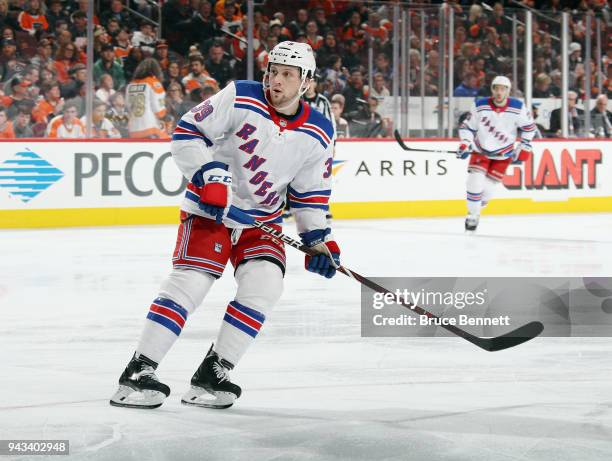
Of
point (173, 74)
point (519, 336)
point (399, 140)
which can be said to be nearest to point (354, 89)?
point (399, 140)

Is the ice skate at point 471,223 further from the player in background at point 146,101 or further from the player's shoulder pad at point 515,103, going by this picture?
the player in background at point 146,101

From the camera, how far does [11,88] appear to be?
30.2ft

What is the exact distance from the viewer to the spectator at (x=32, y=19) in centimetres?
928

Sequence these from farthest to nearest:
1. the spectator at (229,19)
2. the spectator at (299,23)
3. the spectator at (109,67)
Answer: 1. the spectator at (299,23)
2. the spectator at (229,19)
3. the spectator at (109,67)

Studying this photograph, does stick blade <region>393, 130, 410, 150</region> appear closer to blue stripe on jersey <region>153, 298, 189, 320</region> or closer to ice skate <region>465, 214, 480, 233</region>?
ice skate <region>465, 214, 480, 233</region>

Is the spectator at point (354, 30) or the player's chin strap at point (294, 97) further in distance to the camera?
the spectator at point (354, 30)

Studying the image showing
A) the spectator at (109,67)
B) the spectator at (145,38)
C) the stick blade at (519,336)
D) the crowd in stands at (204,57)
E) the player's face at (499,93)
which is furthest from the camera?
the player's face at (499,93)

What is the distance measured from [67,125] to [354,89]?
2.69 m

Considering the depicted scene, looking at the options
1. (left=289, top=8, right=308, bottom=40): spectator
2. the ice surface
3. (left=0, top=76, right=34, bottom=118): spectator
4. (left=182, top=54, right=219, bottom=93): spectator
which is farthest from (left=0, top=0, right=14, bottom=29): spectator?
the ice surface

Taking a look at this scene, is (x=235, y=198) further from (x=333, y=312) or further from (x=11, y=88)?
(x=11, y=88)

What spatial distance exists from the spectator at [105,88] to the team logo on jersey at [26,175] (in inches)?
26.6

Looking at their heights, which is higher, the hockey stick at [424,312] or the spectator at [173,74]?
the spectator at [173,74]

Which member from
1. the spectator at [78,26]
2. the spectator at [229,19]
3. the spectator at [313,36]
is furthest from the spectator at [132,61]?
the spectator at [313,36]

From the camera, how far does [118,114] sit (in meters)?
9.84
